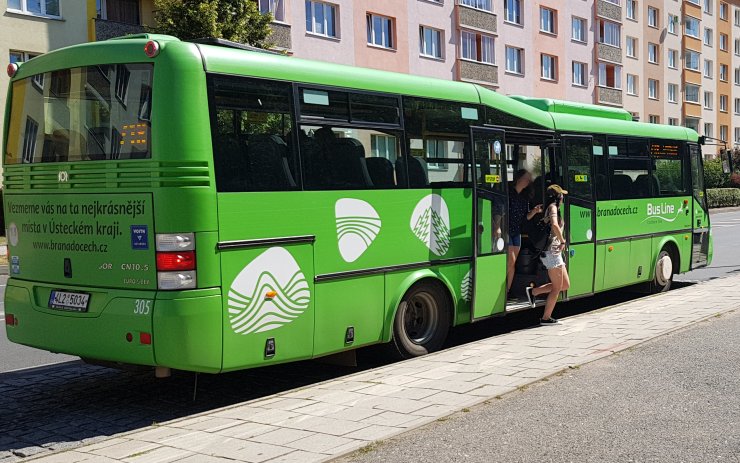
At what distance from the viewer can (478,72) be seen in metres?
43.6

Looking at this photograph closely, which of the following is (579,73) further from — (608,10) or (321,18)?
(321,18)

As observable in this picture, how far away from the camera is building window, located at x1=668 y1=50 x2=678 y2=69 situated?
6750 cm

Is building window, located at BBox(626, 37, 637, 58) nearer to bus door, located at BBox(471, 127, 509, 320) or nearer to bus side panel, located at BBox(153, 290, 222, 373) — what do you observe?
bus door, located at BBox(471, 127, 509, 320)

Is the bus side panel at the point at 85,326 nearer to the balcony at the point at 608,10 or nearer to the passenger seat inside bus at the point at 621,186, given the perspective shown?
the passenger seat inside bus at the point at 621,186

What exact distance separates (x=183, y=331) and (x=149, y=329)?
261mm

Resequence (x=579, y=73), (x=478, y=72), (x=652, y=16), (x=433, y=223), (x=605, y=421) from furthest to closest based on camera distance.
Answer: (x=652, y=16)
(x=579, y=73)
(x=478, y=72)
(x=433, y=223)
(x=605, y=421)

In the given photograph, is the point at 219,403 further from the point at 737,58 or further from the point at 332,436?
the point at 737,58

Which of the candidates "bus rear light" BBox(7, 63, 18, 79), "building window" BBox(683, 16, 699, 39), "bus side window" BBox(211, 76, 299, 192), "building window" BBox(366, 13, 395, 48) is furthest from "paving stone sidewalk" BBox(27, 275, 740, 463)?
"building window" BBox(683, 16, 699, 39)

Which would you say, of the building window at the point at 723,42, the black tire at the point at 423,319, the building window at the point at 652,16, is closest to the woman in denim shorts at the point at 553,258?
the black tire at the point at 423,319

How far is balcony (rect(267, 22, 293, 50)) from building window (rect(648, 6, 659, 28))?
40688 mm

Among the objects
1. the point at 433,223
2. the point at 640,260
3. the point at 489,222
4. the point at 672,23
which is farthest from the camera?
the point at 672,23

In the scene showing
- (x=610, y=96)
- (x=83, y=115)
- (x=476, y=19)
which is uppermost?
(x=476, y=19)

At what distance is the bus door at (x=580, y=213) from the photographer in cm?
1121

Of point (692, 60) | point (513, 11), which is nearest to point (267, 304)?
point (513, 11)
